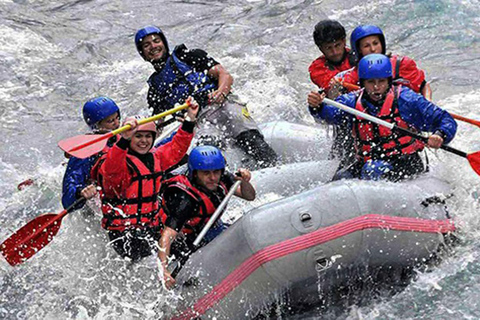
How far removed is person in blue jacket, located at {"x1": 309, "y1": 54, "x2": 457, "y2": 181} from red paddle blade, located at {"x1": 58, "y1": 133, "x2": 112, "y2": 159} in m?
1.67

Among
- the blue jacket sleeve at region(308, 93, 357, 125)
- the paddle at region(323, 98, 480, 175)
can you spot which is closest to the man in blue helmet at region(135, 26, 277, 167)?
the blue jacket sleeve at region(308, 93, 357, 125)

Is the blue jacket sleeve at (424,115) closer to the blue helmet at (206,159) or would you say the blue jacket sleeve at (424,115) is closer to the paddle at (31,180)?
the blue helmet at (206,159)

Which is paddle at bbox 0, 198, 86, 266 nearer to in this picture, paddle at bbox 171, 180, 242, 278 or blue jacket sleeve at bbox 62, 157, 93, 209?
blue jacket sleeve at bbox 62, 157, 93, 209

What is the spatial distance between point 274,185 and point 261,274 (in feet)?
5.23

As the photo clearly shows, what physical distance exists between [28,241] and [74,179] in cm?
66

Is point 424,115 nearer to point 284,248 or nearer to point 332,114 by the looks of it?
point 332,114

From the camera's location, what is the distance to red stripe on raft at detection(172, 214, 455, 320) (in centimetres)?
498

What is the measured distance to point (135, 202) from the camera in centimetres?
552

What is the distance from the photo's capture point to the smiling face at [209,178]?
5395 mm

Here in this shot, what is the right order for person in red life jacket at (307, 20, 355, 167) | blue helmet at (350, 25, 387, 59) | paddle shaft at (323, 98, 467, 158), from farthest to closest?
person in red life jacket at (307, 20, 355, 167)
blue helmet at (350, 25, 387, 59)
paddle shaft at (323, 98, 467, 158)

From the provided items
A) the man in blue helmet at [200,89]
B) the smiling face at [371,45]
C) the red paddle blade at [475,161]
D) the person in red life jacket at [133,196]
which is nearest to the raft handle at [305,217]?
the person in red life jacket at [133,196]

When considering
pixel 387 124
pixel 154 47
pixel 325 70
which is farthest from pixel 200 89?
pixel 387 124

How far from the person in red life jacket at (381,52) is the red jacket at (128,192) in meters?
1.97

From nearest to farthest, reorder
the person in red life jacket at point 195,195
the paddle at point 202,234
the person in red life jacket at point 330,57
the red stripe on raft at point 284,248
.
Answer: the red stripe on raft at point 284,248
the paddle at point 202,234
the person in red life jacket at point 195,195
the person in red life jacket at point 330,57
